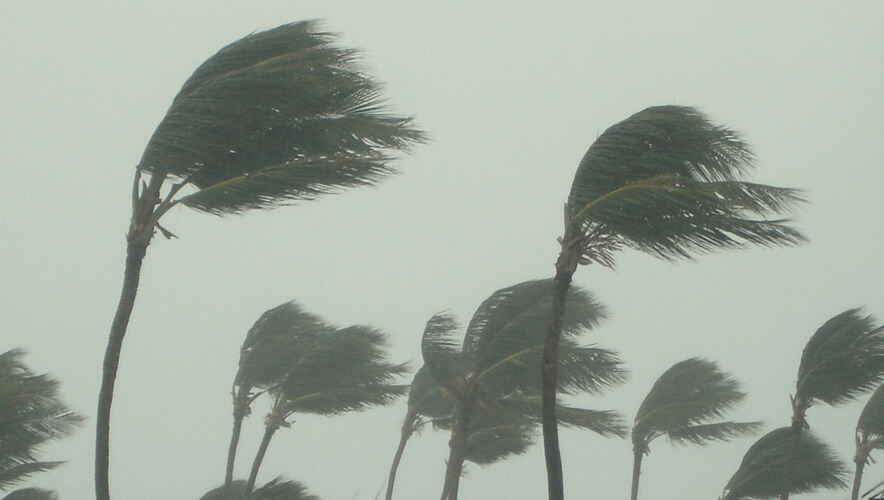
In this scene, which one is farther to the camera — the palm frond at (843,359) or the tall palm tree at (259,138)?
the palm frond at (843,359)

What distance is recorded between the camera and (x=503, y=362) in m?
18.1

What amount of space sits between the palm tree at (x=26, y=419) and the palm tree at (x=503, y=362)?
666cm

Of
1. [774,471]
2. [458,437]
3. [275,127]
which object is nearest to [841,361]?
[774,471]

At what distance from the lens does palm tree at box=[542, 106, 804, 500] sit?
1095 centimetres

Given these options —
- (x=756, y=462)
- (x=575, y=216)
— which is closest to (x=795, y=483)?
(x=756, y=462)

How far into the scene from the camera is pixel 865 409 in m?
27.0

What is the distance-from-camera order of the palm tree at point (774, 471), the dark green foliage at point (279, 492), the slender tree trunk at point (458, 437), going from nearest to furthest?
1. the dark green foliage at point (279, 492)
2. the slender tree trunk at point (458, 437)
3. the palm tree at point (774, 471)

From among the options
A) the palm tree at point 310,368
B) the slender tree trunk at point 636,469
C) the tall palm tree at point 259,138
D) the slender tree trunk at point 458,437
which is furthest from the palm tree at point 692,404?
the tall palm tree at point 259,138

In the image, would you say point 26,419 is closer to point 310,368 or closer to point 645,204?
point 310,368

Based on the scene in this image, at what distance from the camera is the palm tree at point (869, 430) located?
87.5 ft

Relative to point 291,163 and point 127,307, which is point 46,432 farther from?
point 291,163

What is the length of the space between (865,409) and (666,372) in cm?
518

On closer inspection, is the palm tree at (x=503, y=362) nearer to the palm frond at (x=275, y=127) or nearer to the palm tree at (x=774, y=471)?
the palm tree at (x=774, y=471)

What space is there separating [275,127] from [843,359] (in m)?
12.6
